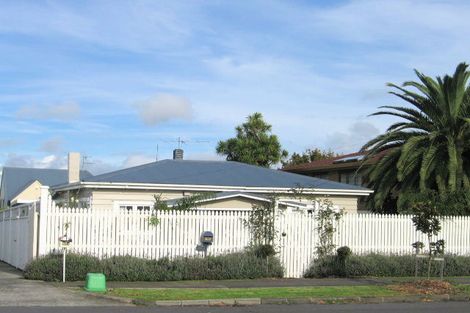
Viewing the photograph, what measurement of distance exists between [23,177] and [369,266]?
53276mm

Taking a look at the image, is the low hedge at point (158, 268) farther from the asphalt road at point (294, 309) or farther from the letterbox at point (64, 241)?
the asphalt road at point (294, 309)

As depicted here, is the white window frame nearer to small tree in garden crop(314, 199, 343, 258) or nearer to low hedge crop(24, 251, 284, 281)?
low hedge crop(24, 251, 284, 281)

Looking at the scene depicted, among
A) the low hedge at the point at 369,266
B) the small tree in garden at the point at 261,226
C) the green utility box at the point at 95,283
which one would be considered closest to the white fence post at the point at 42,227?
the green utility box at the point at 95,283

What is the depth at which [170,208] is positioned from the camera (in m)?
19.9

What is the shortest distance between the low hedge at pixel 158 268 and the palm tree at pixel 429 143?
8.48 m

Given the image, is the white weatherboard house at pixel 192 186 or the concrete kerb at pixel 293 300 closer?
the concrete kerb at pixel 293 300

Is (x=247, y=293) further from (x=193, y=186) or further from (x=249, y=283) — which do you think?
(x=193, y=186)

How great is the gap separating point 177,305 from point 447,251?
36.4 ft

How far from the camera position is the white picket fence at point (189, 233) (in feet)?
57.3

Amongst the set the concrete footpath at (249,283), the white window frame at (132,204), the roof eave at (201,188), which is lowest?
the concrete footpath at (249,283)

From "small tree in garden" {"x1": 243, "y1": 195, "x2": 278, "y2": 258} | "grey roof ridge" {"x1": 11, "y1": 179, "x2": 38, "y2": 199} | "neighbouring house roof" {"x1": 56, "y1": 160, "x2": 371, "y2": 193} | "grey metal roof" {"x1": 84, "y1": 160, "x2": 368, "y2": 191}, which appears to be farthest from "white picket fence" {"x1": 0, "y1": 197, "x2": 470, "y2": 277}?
"grey roof ridge" {"x1": 11, "y1": 179, "x2": 38, "y2": 199}

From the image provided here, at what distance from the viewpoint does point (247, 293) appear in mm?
14773

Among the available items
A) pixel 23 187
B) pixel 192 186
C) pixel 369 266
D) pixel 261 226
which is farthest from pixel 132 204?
pixel 23 187

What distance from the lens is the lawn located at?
14.1 metres
